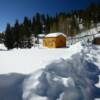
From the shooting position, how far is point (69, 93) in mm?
5430

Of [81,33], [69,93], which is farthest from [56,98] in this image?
[81,33]

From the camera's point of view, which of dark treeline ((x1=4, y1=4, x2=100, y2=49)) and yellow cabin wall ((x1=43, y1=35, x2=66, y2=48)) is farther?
dark treeline ((x1=4, y1=4, x2=100, y2=49))

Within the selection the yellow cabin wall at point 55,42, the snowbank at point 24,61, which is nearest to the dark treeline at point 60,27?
the yellow cabin wall at point 55,42

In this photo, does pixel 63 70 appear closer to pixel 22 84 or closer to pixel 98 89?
pixel 98 89

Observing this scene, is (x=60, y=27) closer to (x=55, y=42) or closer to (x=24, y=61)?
(x=55, y=42)

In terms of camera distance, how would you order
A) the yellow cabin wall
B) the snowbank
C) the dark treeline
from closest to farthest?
the snowbank
the yellow cabin wall
the dark treeline

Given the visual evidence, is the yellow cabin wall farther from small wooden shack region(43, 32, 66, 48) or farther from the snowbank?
the snowbank

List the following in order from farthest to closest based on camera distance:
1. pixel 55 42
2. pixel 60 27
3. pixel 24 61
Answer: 1. pixel 60 27
2. pixel 55 42
3. pixel 24 61

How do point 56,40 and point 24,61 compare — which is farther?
point 56,40

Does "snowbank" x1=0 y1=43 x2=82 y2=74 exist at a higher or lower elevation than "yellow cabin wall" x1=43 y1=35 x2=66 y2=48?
lower

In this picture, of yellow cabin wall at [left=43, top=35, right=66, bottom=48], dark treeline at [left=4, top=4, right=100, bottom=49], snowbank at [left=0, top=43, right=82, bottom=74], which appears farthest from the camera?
dark treeline at [left=4, top=4, right=100, bottom=49]

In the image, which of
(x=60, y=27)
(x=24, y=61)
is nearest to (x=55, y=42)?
(x=24, y=61)

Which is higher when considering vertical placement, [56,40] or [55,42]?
[56,40]

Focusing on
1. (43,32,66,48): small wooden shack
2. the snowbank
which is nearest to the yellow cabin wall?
(43,32,66,48): small wooden shack
